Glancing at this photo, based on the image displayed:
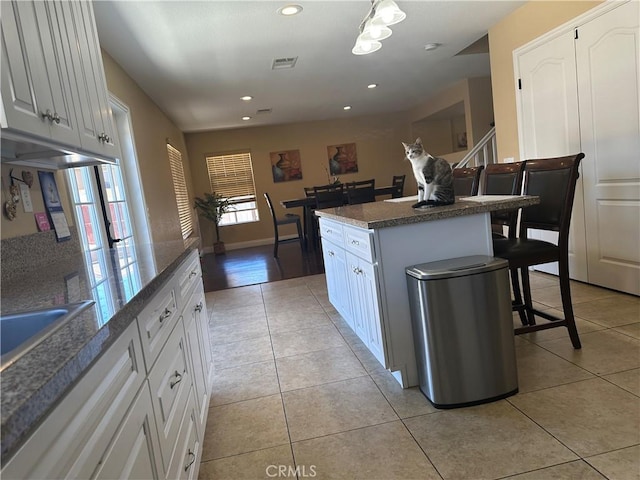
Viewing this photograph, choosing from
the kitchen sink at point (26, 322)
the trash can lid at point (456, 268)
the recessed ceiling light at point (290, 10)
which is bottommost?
the trash can lid at point (456, 268)

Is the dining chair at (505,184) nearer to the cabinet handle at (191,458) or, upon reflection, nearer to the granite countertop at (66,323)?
the granite countertop at (66,323)

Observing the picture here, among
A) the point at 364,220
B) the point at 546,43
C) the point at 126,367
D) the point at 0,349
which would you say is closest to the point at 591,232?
the point at 546,43

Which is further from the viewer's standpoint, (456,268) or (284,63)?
(284,63)

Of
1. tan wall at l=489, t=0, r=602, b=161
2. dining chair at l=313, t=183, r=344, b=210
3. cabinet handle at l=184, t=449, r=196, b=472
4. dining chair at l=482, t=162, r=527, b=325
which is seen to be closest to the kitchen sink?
cabinet handle at l=184, t=449, r=196, b=472

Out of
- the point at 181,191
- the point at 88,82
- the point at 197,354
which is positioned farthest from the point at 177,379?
the point at 181,191

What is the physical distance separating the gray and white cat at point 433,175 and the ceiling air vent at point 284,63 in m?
2.59

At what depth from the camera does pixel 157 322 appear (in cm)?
122

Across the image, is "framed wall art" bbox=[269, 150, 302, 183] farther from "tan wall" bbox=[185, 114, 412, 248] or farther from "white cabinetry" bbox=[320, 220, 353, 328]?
"white cabinetry" bbox=[320, 220, 353, 328]

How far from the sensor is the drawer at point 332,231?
8.64 ft

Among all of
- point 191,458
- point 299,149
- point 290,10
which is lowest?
point 191,458

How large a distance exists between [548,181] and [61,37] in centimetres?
243

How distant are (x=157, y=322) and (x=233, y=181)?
7514 mm

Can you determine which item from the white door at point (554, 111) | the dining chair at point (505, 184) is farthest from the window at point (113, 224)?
the white door at point (554, 111)

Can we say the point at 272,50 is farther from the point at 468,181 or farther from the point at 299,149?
the point at 299,149
